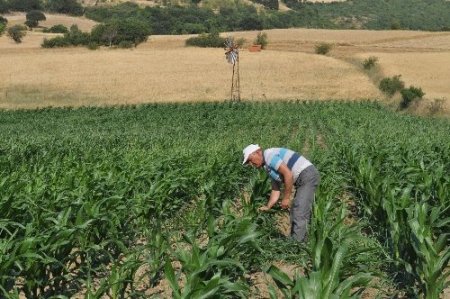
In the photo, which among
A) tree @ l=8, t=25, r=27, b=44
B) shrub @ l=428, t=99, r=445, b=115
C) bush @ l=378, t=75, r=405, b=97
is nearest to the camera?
shrub @ l=428, t=99, r=445, b=115

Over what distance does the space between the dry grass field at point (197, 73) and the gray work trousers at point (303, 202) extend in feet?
122

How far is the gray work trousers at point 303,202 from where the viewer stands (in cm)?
691

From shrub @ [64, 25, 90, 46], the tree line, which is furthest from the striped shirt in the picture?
the tree line

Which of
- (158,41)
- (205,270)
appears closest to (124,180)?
(205,270)

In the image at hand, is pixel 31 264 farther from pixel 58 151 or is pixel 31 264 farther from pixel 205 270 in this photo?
pixel 58 151

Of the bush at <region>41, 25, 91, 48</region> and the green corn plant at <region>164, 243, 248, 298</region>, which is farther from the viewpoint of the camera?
the bush at <region>41, 25, 91, 48</region>

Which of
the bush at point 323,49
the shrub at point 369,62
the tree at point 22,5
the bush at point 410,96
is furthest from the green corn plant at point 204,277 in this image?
the tree at point 22,5

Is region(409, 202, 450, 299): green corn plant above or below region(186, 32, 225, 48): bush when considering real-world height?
above

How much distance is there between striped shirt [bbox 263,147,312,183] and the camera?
6.91 meters

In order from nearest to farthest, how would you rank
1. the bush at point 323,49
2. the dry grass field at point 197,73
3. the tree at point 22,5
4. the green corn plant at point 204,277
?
the green corn plant at point 204,277 → the dry grass field at point 197,73 → the bush at point 323,49 → the tree at point 22,5

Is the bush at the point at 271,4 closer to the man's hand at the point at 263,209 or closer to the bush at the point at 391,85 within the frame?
the bush at the point at 391,85

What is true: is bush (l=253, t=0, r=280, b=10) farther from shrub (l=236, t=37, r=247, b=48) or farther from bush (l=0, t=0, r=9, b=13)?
shrub (l=236, t=37, r=247, b=48)

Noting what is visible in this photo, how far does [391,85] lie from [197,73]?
19.1m

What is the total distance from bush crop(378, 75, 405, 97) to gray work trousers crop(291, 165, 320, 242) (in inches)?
1554
